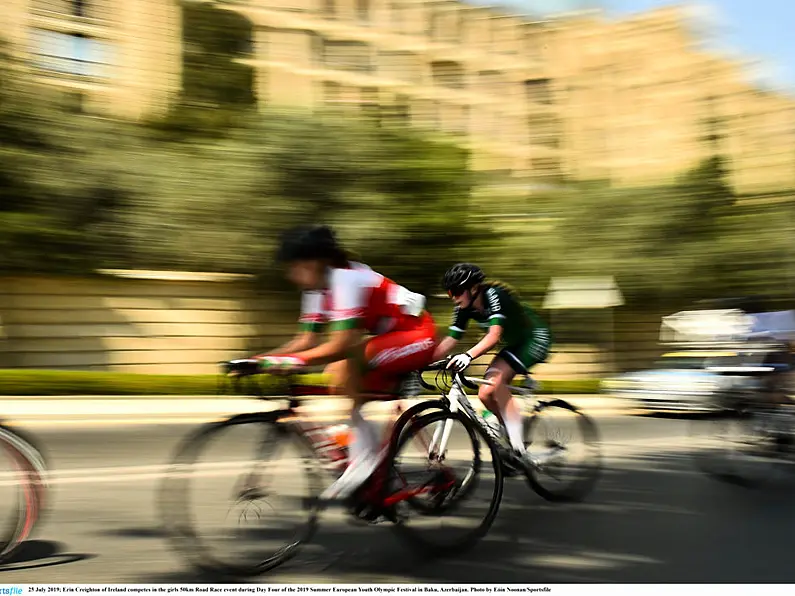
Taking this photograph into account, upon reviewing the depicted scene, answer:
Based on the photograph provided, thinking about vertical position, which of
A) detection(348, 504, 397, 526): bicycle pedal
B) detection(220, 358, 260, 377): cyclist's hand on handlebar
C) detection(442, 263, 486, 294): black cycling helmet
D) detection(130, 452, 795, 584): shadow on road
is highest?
detection(442, 263, 486, 294): black cycling helmet

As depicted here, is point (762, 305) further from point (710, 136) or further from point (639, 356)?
point (639, 356)

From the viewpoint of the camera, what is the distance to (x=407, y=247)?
23969 mm

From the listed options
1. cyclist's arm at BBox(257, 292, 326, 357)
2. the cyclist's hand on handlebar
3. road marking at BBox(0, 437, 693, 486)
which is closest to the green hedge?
road marking at BBox(0, 437, 693, 486)

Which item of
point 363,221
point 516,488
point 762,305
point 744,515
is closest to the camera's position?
point 744,515

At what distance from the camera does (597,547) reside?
5.56m

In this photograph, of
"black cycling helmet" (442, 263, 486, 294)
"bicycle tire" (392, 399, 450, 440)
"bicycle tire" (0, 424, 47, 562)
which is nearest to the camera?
"bicycle tire" (0, 424, 47, 562)

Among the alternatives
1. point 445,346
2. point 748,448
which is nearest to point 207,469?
point 445,346

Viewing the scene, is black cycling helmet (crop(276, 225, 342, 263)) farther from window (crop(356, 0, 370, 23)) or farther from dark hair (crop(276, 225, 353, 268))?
window (crop(356, 0, 370, 23))

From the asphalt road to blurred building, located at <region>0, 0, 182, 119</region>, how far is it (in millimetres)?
18868

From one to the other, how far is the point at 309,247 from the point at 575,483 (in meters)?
3.44

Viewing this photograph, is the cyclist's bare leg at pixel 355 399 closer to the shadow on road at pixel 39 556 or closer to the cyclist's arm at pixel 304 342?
the cyclist's arm at pixel 304 342

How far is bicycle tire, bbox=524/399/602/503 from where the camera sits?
6852 millimetres
